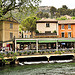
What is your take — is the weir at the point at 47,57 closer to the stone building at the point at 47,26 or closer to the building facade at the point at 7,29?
the stone building at the point at 47,26

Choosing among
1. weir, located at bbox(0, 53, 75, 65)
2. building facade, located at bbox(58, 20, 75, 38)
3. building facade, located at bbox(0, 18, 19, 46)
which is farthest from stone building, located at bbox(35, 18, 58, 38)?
weir, located at bbox(0, 53, 75, 65)

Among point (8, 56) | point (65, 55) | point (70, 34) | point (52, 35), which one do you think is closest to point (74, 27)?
point (70, 34)

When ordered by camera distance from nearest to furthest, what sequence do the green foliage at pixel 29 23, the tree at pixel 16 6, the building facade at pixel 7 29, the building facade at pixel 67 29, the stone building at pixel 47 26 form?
the tree at pixel 16 6, the building facade at pixel 7 29, the stone building at pixel 47 26, the building facade at pixel 67 29, the green foliage at pixel 29 23

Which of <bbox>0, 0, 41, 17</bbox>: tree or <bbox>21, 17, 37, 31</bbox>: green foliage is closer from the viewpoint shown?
<bbox>0, 0, 41, 17</bbox>: tree

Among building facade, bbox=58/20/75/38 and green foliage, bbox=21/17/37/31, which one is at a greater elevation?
green foliage, bbox=21/17/37/31

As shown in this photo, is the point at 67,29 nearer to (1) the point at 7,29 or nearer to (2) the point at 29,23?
(1) the point at 7,29

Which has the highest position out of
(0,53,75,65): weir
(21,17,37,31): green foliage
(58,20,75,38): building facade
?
(21,17,37,31): green foliage

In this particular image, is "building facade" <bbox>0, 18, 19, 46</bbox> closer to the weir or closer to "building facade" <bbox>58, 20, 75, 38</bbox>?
the weir

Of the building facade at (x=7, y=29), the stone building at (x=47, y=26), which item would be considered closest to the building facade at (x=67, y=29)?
the stone building at (x=47, y=26)

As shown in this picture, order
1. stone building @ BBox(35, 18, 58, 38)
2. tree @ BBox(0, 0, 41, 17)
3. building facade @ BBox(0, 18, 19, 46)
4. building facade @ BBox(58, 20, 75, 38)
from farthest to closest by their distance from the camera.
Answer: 1. building facade @ BBox(58, 20, 75, 38)
2. stone building @ BBox(35, 18, 58, 38)
3. building facade @ BBox(0, 18, 19, 46)
4. tree @ BBox(0, 0, 41, 17)

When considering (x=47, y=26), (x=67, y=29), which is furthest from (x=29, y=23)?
(x=67, y=29)

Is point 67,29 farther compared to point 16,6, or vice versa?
point 67,29

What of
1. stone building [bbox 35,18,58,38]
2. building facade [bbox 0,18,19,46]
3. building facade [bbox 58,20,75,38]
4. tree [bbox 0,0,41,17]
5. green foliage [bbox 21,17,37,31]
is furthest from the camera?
green foliage [bbox 21,17,37,31]

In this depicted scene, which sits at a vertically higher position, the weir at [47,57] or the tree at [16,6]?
the tree at [16,6]
